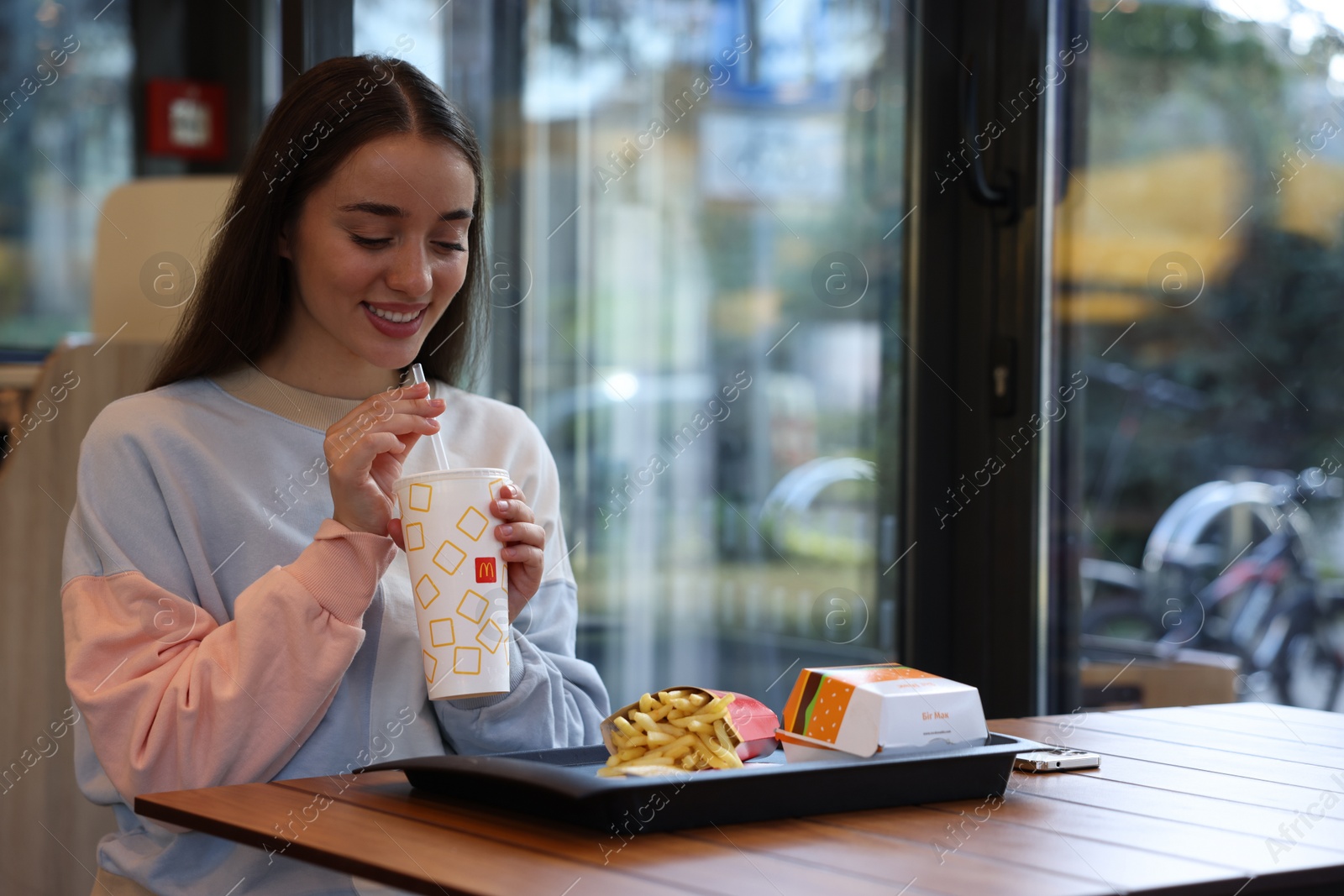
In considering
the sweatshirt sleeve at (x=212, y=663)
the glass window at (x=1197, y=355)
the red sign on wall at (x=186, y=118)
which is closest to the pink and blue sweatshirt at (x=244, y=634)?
the sweatshirt sleeve at (x=212, y=663)

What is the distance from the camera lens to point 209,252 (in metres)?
1.59

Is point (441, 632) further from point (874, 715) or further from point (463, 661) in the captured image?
point (874, 715)

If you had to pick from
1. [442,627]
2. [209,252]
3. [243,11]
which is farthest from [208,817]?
[243,11]

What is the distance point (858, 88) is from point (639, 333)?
74cm

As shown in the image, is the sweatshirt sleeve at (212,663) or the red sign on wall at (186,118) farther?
the red sign on wall at (186,118)

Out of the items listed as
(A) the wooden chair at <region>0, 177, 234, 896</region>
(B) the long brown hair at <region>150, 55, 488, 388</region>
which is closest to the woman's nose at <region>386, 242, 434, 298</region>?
(B) the long brown hair at <region>150, 55, 488, 388</region>

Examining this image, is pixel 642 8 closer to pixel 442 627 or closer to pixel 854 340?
pixel 854 340

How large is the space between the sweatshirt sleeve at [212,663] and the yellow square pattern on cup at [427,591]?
130mm

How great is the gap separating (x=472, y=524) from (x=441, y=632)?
9cm

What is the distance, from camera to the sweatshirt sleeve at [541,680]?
139 centimetres

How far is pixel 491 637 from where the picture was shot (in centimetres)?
115

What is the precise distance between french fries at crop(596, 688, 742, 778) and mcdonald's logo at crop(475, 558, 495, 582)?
16cm

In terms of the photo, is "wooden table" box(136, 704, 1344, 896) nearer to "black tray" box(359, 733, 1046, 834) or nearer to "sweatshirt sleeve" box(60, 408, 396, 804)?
"black tray" box(359, 733, 1046, 834)

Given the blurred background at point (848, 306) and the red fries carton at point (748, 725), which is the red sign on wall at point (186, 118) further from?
the red fries carton at point (748, 725)
